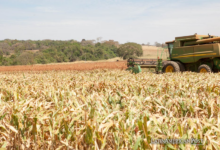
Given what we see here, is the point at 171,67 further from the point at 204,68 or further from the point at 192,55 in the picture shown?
the point at 204,68

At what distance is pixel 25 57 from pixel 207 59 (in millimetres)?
55671

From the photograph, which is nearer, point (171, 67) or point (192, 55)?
point (192, 55)

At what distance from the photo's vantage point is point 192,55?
483 inches

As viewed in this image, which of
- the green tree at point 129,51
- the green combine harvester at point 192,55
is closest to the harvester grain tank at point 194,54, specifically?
the green combine harvester at point 192,55

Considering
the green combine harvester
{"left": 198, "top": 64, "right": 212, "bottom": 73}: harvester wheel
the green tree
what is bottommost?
{"left": 198, "top": 64, "right": 212, "bottom": 73}: harvester wheel

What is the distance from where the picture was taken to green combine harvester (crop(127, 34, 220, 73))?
37.8 ft

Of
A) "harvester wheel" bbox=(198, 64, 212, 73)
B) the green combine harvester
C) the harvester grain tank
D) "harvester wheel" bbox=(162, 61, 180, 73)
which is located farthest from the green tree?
"harvester wheel" bbox=(198, 64, 212, 73)

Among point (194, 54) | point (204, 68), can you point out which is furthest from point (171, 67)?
point (204, 68)

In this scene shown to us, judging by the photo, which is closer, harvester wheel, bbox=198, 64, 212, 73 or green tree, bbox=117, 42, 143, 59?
harvester wheel, bbox=198, 64, 212, 73

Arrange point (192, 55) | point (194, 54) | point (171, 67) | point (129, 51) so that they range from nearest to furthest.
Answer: point (194, 54) → point (192, 55) → point (171, 67) → point (129, 51)

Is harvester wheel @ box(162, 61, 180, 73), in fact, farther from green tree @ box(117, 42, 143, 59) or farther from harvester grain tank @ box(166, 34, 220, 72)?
green tree @ box(117, 42, 143, 59)

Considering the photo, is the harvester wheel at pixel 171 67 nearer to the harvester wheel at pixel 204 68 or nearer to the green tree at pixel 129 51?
the harvester wheel at pixel 204 68

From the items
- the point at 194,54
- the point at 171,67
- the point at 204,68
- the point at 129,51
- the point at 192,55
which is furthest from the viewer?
the point at 129,51

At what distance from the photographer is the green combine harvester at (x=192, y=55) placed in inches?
453
